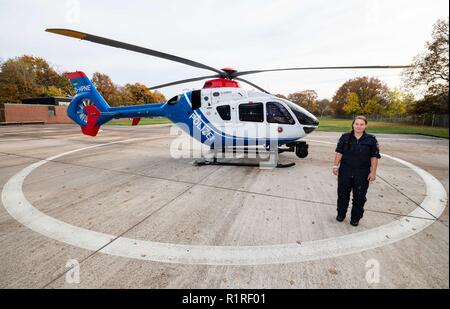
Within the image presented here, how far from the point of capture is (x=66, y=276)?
2420 millimetres

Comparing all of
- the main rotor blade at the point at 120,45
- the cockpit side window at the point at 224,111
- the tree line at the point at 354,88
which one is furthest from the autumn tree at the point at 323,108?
the main rotor blade at the point at 120,45

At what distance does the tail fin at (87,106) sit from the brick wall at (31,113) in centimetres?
3689

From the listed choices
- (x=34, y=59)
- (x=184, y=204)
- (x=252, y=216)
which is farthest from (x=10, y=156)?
(x=34, y=59)

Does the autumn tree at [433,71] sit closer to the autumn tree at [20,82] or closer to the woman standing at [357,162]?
the woman standing at [357,162]

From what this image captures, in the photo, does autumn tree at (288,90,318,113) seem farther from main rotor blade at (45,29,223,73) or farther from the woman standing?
the woman standing

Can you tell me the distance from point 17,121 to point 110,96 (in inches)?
1139

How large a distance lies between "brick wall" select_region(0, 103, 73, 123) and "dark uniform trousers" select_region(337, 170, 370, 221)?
47.9 metres

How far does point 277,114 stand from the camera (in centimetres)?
720

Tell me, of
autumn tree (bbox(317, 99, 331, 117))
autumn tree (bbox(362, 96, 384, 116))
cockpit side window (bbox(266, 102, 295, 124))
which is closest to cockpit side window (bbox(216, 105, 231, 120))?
cockpit side window (bbox(266, 102, 295, 124))

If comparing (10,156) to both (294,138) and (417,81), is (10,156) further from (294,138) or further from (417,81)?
(417,81)

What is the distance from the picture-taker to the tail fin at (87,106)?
31.8 ft

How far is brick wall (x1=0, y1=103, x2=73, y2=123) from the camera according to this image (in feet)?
113

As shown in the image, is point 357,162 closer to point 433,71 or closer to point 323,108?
point 433,71

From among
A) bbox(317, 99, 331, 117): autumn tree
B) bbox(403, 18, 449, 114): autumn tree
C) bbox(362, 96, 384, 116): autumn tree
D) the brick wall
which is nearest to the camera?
bbox(403, 18, 449, 114): autumn tree
